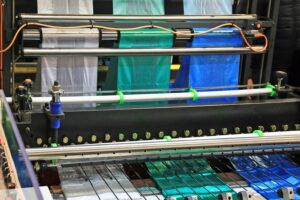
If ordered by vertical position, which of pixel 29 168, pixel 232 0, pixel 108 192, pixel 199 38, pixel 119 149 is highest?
pixel 232 0

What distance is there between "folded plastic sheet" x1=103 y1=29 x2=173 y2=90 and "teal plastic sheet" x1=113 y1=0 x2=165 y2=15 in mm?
238

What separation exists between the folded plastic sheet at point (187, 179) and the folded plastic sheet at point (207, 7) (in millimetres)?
1084

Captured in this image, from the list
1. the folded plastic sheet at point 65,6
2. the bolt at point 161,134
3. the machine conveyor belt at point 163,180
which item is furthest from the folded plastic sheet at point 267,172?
the folded plastic sheet at point 65,6

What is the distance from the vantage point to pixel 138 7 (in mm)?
2789

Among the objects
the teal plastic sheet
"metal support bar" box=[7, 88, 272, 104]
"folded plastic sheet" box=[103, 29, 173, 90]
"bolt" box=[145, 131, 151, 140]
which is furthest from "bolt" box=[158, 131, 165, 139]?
the teal plastic sheet

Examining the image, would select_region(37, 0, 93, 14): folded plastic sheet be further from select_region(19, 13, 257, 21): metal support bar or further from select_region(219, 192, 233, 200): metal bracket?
select_region(219, 192, 233, 200): metal bracket

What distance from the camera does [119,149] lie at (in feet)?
6.11

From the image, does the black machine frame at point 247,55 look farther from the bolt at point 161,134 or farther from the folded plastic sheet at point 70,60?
the bolt at point 161,134

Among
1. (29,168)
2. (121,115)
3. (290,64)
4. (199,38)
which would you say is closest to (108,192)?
(121,115)

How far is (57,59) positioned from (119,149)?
97 centimetres

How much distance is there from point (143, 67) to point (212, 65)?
0.41 metres

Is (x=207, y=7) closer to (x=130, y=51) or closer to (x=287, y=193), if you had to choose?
(x=130, y=51)

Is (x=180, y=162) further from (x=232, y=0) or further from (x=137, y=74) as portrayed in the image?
(x=232, y=0)

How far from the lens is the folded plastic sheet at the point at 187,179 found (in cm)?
182
